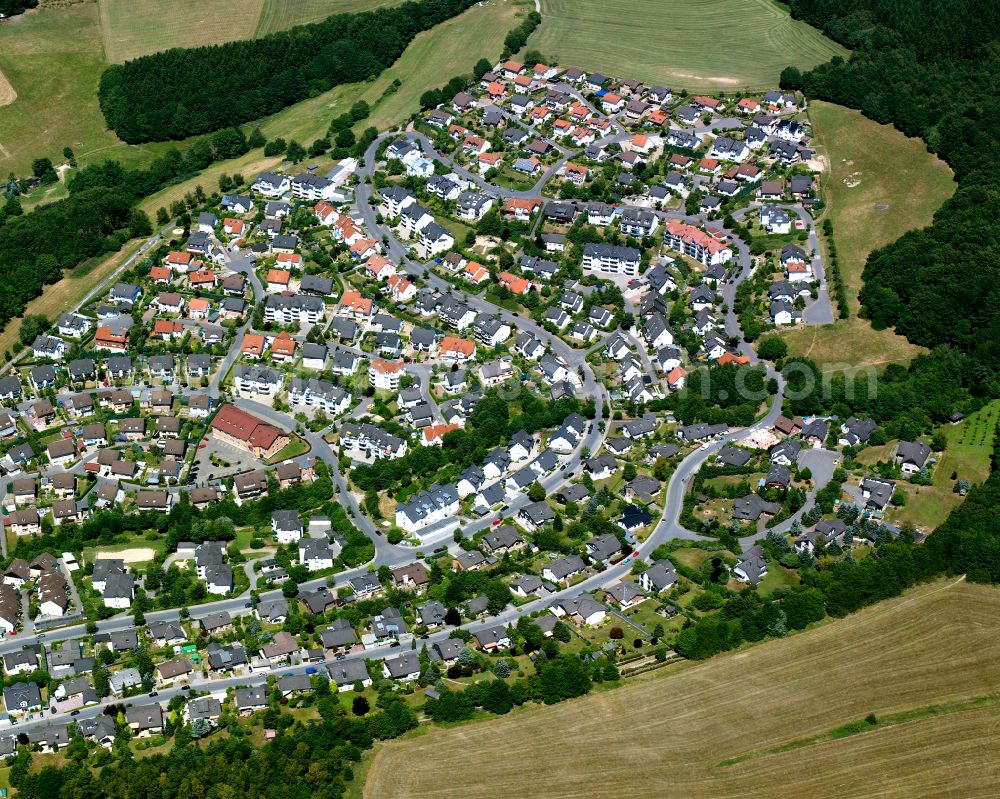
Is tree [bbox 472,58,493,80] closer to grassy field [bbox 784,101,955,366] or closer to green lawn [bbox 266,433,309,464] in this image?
grassy field [bbox 784,101,955,366]

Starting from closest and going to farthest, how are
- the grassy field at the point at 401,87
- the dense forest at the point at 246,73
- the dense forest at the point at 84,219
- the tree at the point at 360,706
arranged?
the tree at the point at 360,706 < the dense forest at the point at 84,219 < the grassy field at the point at 401,87 < the dense forest at the point at 246,73

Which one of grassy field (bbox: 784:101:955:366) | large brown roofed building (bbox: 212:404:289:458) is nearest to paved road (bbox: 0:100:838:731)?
large brown roofed building (bbox: 212:404:289:458)

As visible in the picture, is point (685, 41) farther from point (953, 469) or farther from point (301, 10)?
point (953, 469)

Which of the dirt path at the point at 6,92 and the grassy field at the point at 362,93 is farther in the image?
the dirt path at the point at 6,92

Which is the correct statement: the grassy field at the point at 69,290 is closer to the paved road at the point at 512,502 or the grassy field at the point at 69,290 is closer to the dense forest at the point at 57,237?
the dense forest at the point at 57,237

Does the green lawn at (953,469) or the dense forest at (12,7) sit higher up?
the dense forest at (12,7)

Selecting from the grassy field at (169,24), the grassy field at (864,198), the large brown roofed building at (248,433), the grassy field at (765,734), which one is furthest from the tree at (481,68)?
the grassy field at (765,734)
